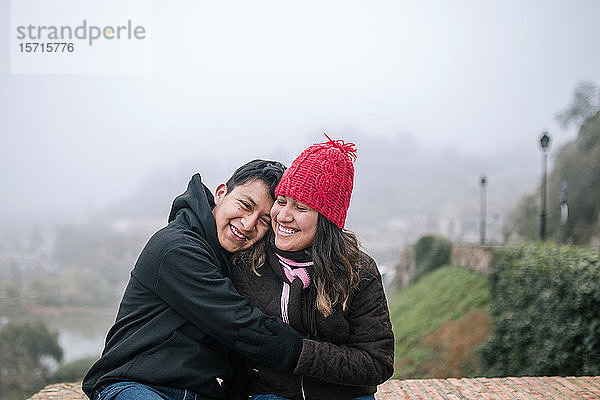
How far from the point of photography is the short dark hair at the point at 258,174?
2.82 m

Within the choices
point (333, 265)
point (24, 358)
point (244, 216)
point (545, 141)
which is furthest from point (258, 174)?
point (24, 358)

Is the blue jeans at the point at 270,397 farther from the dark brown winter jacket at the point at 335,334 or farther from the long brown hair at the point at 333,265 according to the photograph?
the long brown hair at the point at 333,265

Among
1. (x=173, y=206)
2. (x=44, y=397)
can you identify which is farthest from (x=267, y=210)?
(x=44, y=397)

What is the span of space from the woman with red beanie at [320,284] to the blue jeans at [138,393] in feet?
1.24

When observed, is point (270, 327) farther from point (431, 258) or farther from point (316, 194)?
point (431, 258)

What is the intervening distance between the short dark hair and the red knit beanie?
10cm

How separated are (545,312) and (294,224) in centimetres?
720

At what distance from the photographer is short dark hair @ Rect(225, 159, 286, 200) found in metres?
2.82

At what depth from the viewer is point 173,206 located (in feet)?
9.55

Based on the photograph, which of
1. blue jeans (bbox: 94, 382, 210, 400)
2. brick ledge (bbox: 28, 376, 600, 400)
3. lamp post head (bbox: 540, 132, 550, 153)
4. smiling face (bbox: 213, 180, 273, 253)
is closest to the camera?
blue jeans (bbox: 94, 382, 210, 400)

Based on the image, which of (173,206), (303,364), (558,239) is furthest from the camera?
(558,239)

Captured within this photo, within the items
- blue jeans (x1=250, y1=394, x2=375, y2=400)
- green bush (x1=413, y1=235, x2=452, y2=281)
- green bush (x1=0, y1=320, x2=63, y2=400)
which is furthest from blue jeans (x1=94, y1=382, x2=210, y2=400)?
green bush (x1=0, y1=320, x2=63, y2=400)

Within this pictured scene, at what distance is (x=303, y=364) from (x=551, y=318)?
22.7 ft

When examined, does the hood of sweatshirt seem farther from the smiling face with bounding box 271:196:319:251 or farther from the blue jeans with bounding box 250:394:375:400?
the blue jeans with bounding box 250:394:375:400
